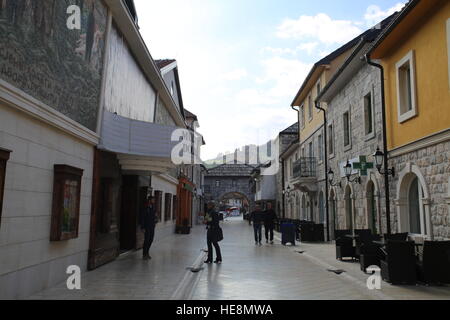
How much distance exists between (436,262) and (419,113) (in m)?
3.53

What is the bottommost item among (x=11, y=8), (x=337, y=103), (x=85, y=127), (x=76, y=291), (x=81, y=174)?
(x=76, y=291)

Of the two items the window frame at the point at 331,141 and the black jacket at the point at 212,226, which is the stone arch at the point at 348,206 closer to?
the window frame at the point at 331,141

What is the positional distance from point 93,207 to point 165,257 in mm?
3064

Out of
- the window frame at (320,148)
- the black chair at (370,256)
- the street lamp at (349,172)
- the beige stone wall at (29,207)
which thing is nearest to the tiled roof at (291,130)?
the window frame at (320,148)

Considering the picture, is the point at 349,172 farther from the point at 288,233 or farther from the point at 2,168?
the point at 2,168

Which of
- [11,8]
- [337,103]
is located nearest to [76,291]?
[11,8]

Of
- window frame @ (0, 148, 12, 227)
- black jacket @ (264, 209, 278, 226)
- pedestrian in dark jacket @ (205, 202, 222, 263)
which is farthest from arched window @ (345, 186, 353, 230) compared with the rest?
window frame @ (0, 148, 12, 227)

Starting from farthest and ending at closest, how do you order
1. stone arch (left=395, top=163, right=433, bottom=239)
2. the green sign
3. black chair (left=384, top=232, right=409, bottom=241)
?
the green sign, black chair (left=384, top=232, right=409, bottom=241), stone arch (left=395, top=163, right=433, bottom=239)

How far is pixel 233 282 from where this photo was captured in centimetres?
746

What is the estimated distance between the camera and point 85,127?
820 cm

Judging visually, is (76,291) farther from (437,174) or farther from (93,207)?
(437,174)

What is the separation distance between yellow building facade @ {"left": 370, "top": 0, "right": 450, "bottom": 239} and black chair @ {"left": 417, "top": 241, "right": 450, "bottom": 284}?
0.85 meters

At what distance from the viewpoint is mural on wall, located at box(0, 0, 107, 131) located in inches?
209

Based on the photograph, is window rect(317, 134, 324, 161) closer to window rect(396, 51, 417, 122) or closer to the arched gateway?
window rect(396, 51, 417, 122)
